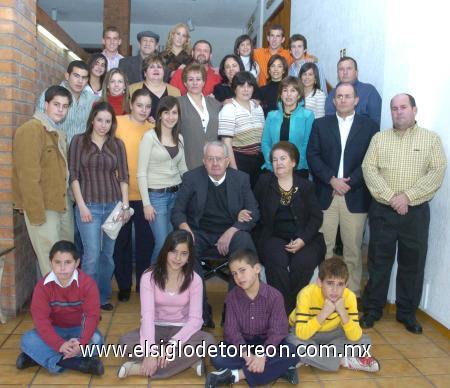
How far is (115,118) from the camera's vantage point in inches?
145

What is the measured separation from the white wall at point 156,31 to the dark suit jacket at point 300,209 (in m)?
10.1

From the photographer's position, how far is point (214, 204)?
146 inches

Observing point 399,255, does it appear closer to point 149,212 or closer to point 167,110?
point 149,212

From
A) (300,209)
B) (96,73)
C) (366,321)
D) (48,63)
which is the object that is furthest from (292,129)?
(48,63)

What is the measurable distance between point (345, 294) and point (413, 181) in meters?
1.07

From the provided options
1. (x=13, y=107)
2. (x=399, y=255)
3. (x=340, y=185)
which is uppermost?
(x=13, y=107)

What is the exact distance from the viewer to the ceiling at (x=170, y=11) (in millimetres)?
10828

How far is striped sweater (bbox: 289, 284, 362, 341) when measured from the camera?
9.92 ft

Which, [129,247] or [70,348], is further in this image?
[129,247]

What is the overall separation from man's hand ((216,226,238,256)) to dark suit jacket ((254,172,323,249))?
0.84 ft

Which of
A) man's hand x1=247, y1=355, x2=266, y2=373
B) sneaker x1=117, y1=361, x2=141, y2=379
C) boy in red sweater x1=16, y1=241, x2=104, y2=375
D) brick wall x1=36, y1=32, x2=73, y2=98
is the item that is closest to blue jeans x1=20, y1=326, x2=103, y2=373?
boy in red sweater x1=16, y1=241, x2=104, y2=375

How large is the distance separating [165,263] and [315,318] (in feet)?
3.11

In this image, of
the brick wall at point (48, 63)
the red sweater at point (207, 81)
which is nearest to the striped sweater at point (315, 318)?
the red sweater at point (207, 81)

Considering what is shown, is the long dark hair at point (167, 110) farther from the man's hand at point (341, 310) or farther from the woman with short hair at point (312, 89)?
the man's hand at point (341, 310)
